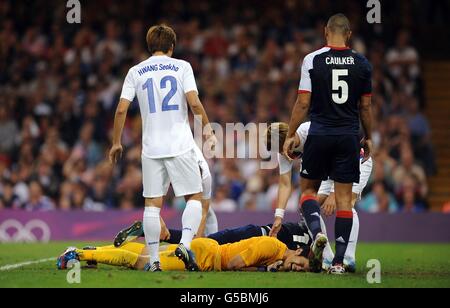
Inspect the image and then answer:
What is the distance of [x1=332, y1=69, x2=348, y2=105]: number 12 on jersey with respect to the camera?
10.2 m

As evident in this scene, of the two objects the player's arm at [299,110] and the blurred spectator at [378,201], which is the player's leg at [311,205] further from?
the blurred spectator at [378,201]

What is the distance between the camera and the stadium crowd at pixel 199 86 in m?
19.0

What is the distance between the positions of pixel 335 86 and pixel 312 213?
4.18 ft

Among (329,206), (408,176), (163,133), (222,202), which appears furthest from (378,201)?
(163,133)

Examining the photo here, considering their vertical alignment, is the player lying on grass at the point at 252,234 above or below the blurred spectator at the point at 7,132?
below

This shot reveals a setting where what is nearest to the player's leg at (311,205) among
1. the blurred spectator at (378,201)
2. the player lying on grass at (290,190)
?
the player lying on grass at (290,190)

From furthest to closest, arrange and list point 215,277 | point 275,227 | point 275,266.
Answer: point 275,227
point 275,266
point 215,277

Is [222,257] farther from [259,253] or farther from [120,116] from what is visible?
[120,116]

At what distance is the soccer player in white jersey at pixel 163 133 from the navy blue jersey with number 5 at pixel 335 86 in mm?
1106

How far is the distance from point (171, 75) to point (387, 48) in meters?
11.9

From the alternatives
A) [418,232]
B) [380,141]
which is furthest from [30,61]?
[418,232]

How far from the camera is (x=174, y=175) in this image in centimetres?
1045

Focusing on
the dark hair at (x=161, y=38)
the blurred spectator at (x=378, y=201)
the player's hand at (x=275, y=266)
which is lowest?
the blurred spectator at (x=378, y=201)

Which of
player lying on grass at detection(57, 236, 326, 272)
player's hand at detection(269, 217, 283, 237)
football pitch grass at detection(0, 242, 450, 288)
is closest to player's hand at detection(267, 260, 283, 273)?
player lying on grass at detection(57, 236, 326, 272)
